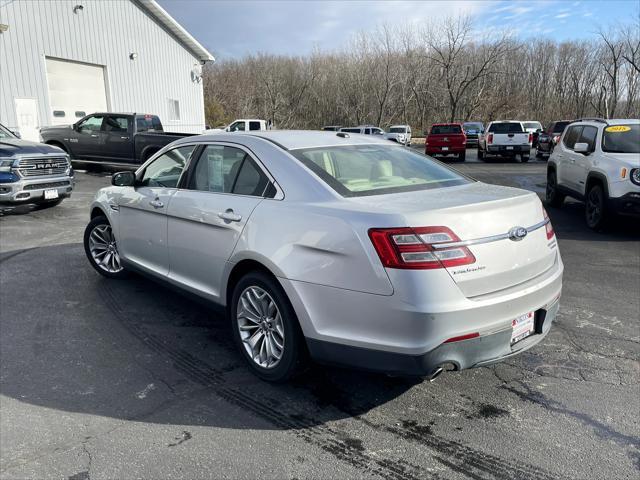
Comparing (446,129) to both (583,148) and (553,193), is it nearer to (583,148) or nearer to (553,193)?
(553,193)

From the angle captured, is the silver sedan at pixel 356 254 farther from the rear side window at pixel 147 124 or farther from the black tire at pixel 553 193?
the rear side window at pixel 147 124

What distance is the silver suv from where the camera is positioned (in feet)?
25.7

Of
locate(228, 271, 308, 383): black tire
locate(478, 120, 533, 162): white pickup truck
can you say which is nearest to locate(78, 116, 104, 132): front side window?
locate(228, 271, 308, 383): black tire

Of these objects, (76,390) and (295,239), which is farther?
(76,390)

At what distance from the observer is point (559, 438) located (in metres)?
2.85

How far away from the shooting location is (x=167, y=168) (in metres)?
4.71

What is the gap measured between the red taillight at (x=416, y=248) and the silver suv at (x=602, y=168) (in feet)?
21.3

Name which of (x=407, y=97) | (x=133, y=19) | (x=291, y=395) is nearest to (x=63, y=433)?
(x=291, y=395)

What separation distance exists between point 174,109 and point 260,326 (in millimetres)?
23484

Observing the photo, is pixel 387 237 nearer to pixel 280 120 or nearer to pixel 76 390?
pixel 76 390

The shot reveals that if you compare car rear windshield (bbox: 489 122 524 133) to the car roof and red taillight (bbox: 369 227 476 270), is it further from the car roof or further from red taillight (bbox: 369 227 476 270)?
red taillight (bbox: 369 227 476 270)

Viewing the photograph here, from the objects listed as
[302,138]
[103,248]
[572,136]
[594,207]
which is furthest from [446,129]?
[302,138]

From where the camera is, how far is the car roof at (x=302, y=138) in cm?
377

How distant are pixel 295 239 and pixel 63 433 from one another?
5.74 ft
